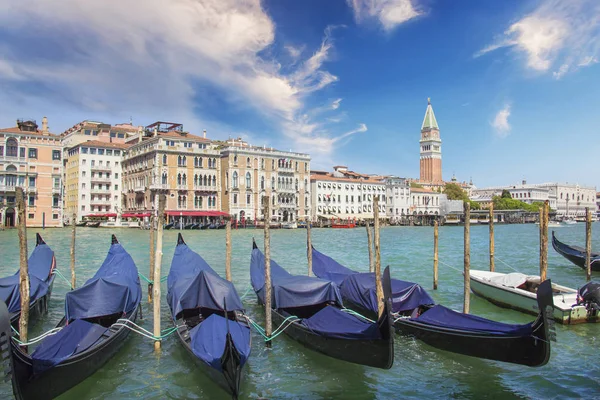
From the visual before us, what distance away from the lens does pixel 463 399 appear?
17.0 ft

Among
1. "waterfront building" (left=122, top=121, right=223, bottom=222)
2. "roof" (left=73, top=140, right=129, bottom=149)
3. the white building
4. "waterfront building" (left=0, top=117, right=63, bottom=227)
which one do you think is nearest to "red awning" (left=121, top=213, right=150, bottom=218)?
"waterfront building" (left=122, top=121, right=223, bottom=222)

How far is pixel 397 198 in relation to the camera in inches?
2240

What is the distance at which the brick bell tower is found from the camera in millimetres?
89812

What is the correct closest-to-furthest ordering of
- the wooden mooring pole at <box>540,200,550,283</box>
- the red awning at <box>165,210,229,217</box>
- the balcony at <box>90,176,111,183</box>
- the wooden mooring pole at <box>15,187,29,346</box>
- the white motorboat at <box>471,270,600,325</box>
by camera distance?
the wooden mooring pole at <box>15,187,29,346</box>
the white motorboat at <box>471,270,600,325</box>
the wooden mooring pole at <box>540,200,550,283</box>
the red awning at <box>165,210,229,217</box>
the balcony at <box>90,176,111,183</box>

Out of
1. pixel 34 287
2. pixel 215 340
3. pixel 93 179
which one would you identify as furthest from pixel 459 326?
pixel 93 179

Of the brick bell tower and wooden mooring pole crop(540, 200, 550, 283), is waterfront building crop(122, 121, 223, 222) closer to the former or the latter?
wooden mooring pole crop(540, 200, 550, 283)

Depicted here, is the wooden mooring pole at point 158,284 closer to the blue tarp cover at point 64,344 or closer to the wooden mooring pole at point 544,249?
the blue tarp cover at point 64,344

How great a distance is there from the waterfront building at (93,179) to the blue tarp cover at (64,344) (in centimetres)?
3632

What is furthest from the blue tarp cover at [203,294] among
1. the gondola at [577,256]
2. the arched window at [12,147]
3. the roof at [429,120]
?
the roof at [429,120]

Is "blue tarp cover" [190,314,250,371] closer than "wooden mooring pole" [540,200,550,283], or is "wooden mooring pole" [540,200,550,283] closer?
"blue tarp cover" [190,314,250,371]

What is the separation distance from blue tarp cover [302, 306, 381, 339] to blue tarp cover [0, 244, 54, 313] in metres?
4.26

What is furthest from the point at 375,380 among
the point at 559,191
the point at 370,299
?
the point at 559,191

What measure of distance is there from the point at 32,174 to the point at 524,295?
35842 millimetres

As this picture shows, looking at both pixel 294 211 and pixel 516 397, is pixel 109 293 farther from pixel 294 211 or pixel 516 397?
pixel 294 211
